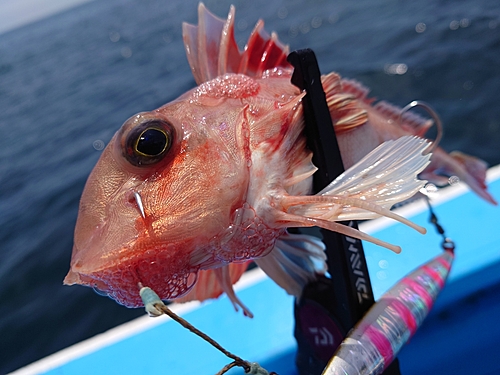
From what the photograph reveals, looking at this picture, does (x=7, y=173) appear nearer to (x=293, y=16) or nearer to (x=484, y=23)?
(x=484, y=23)

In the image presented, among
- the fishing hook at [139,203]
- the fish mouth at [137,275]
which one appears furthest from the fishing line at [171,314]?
the fishing hook at [139,203]

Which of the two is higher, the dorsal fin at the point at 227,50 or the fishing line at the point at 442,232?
the dorsal fin at the point at 227,50

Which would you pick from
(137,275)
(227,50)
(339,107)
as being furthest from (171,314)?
(227,50)

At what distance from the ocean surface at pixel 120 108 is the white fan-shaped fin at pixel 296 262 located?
2.77 metres

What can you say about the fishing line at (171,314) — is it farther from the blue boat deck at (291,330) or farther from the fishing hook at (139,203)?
the blue boat deck at (291,330)

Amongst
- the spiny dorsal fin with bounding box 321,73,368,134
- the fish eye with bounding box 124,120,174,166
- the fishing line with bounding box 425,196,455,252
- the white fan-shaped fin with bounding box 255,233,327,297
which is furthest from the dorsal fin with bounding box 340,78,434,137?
the fish eye with bounding box 124,120,174,166

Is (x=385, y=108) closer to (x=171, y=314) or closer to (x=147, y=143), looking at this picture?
(x=147, y=143)

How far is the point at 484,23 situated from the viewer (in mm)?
7207

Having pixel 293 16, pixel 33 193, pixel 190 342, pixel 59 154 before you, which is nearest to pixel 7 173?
pixel 59 154

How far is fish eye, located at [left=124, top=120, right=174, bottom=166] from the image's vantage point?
1.06 metres

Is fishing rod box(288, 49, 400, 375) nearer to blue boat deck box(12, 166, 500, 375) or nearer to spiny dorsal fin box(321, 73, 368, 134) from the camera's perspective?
spiny dorsal fin box(321, 73, 368, 134)

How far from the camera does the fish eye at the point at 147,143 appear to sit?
106cm

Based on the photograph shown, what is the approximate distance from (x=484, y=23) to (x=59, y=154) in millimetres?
8310

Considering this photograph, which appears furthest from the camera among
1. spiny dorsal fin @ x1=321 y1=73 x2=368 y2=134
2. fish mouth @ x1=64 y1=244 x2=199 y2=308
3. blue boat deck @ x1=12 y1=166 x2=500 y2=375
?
blue boat deck @ x1=12 y1=166 x2=500 y2=375
